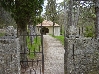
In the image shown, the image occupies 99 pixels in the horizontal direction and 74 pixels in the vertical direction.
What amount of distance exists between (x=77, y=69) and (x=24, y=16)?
4221 mm

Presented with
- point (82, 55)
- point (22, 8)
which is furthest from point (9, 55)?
point (22, 8)

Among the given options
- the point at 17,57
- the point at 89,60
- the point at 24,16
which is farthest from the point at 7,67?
the point at 24,16

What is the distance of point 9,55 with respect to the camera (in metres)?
7.59

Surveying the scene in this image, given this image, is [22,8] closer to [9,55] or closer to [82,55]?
[9,55]

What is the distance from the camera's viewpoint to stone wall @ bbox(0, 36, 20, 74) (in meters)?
7.57

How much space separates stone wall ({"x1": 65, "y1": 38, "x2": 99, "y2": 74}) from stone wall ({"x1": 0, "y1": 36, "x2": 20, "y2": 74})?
1866mm

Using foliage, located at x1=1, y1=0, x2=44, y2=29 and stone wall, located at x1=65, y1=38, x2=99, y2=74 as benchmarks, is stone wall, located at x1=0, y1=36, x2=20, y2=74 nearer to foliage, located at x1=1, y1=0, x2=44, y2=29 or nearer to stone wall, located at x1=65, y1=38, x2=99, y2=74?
stone wall, located at x1=65, y1=38, x2=99, y2=74

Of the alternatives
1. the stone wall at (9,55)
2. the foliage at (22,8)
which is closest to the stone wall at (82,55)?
the stone wall at (9,55)

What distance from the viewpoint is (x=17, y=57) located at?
7.68m

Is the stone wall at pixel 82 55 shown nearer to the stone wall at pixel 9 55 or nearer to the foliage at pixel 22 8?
the stone wall at pixel 9 55

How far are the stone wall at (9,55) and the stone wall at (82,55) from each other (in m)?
1.87

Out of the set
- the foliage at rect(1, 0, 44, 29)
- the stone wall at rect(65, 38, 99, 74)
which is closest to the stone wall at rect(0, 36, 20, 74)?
the stone wall at rect(65, 38, 99, 74)

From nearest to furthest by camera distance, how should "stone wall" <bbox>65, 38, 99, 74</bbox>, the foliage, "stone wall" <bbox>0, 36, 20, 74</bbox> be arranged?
"stone wall" <bbox>0, 36, 20, 74</bbox> < "stone wall" <bbox>65, 38, 99, 74</bbox> < the foliage

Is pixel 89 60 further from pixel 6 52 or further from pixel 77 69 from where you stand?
pixel 6 52
